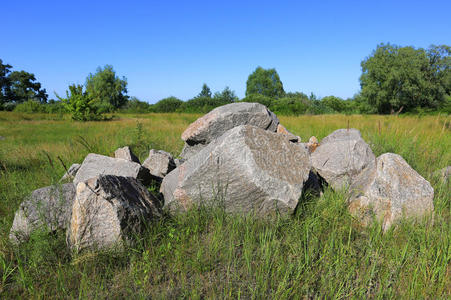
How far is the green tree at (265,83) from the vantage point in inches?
2066

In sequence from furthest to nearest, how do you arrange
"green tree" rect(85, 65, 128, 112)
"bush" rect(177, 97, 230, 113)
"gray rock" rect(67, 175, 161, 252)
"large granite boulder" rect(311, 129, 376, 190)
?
"green tree" rect(85, 65, 128, 112) < "bush" rect(177, 97, 230, 113) < "large granite boulder" rect(311, 129, 376, 190) < "gray rock" rect(67, 175, 161, 252)

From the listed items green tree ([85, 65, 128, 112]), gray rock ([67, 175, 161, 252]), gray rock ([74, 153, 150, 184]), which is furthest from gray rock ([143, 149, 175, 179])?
green tree ([85, 65, 128, 112])

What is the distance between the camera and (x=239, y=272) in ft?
7.72

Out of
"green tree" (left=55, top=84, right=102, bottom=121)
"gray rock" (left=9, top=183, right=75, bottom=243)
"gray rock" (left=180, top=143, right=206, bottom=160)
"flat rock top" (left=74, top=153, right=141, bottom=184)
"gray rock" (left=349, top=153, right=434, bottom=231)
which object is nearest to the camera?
"gray rock" (left=9, top=183, right=75, bottom=243)

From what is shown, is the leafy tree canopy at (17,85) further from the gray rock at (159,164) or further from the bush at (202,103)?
the gray rock at (159,164)

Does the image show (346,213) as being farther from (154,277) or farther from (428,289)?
(154,277)

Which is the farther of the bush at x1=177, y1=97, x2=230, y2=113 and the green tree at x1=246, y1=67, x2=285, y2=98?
the green tree at x1=246, y1=67, x2=285, y2=98

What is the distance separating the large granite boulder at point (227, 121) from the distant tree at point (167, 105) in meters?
31.4

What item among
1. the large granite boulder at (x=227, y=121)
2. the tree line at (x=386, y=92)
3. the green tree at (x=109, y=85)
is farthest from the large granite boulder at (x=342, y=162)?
the green tree at (x=109, y=85)

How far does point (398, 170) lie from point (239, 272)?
2.32 m

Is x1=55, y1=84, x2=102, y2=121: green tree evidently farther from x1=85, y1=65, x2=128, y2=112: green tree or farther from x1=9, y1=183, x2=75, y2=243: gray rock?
x1=85, y1=65, x2=128, y2=112: green tree

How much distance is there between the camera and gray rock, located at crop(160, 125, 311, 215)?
9.48ft

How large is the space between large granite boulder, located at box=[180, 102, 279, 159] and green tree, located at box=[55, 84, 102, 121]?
18726 millimetres

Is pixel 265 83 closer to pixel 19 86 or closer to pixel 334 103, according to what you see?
pixel 334 103
